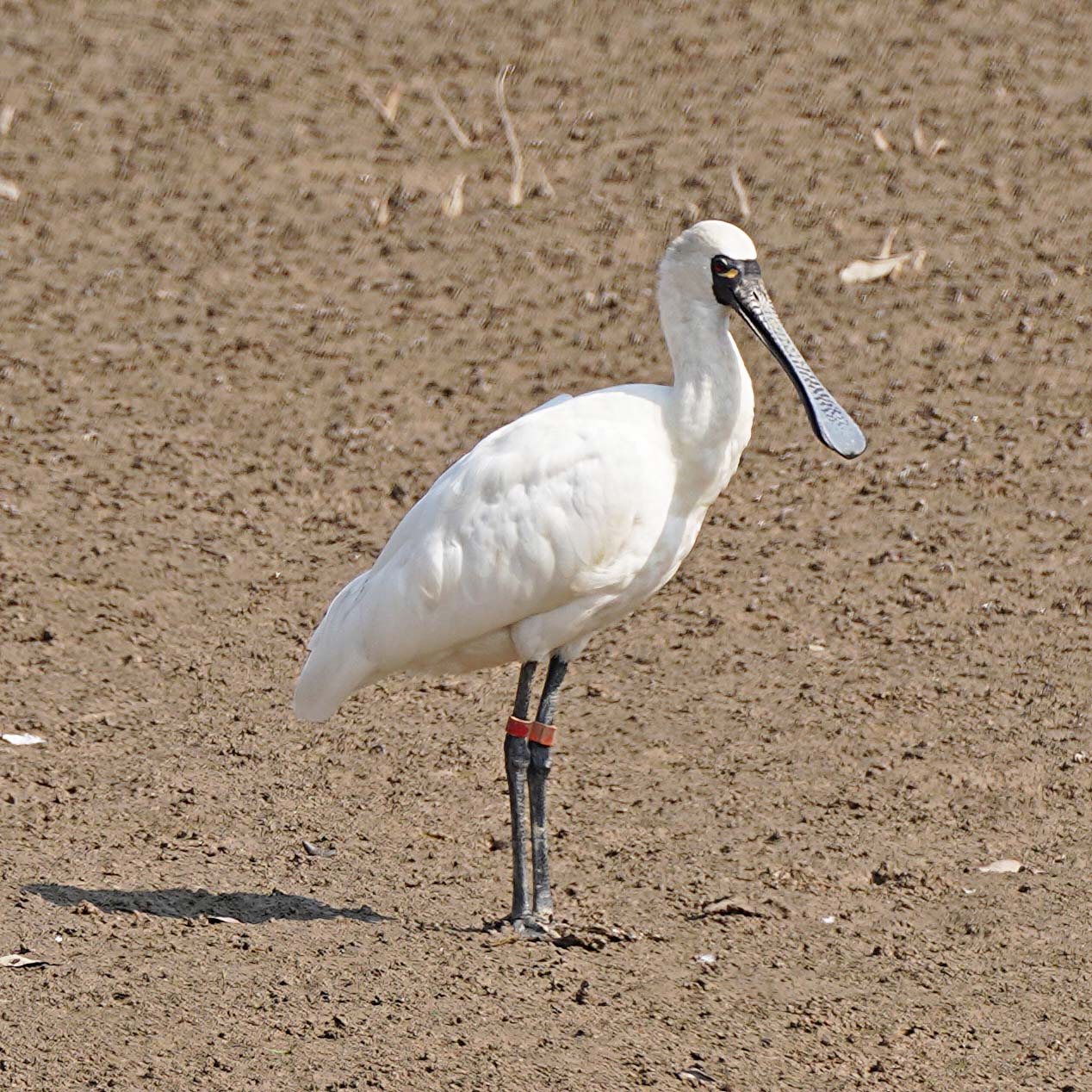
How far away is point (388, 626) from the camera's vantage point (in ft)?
21.9

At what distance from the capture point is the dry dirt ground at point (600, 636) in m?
6.04

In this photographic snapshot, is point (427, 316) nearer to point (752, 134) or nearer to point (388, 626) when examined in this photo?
point (752, 134)

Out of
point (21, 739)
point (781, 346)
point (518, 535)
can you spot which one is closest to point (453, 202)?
point (21, 739)

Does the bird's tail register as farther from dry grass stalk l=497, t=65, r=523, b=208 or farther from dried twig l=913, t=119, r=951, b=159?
dried twig l=913, t=119, r=951, b=159

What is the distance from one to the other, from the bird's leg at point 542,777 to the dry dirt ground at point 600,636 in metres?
0.20

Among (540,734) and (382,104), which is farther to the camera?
(382,104)

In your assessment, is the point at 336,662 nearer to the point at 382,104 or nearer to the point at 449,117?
the point at 449,117

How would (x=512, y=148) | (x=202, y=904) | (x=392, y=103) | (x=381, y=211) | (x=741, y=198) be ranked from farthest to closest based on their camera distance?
1. (x=392, y=103)
2. (x=512, y=148)
3. (x=381, y=211)
4. (x=741, y=198)
5. (x=202, y=904)

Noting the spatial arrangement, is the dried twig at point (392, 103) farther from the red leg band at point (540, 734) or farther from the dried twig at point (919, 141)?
the red leg band at point (540, 734)

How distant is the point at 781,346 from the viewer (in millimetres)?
6695

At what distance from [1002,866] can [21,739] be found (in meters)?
3.76

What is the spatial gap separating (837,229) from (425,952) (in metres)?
7.10

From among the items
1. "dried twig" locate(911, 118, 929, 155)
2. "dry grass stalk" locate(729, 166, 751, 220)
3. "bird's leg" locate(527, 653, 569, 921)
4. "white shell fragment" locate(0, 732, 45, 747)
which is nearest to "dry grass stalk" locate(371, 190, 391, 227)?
"dry grass stalk" locate(729, 166, 751, 220)

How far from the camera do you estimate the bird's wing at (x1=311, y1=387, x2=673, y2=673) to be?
6414mm
